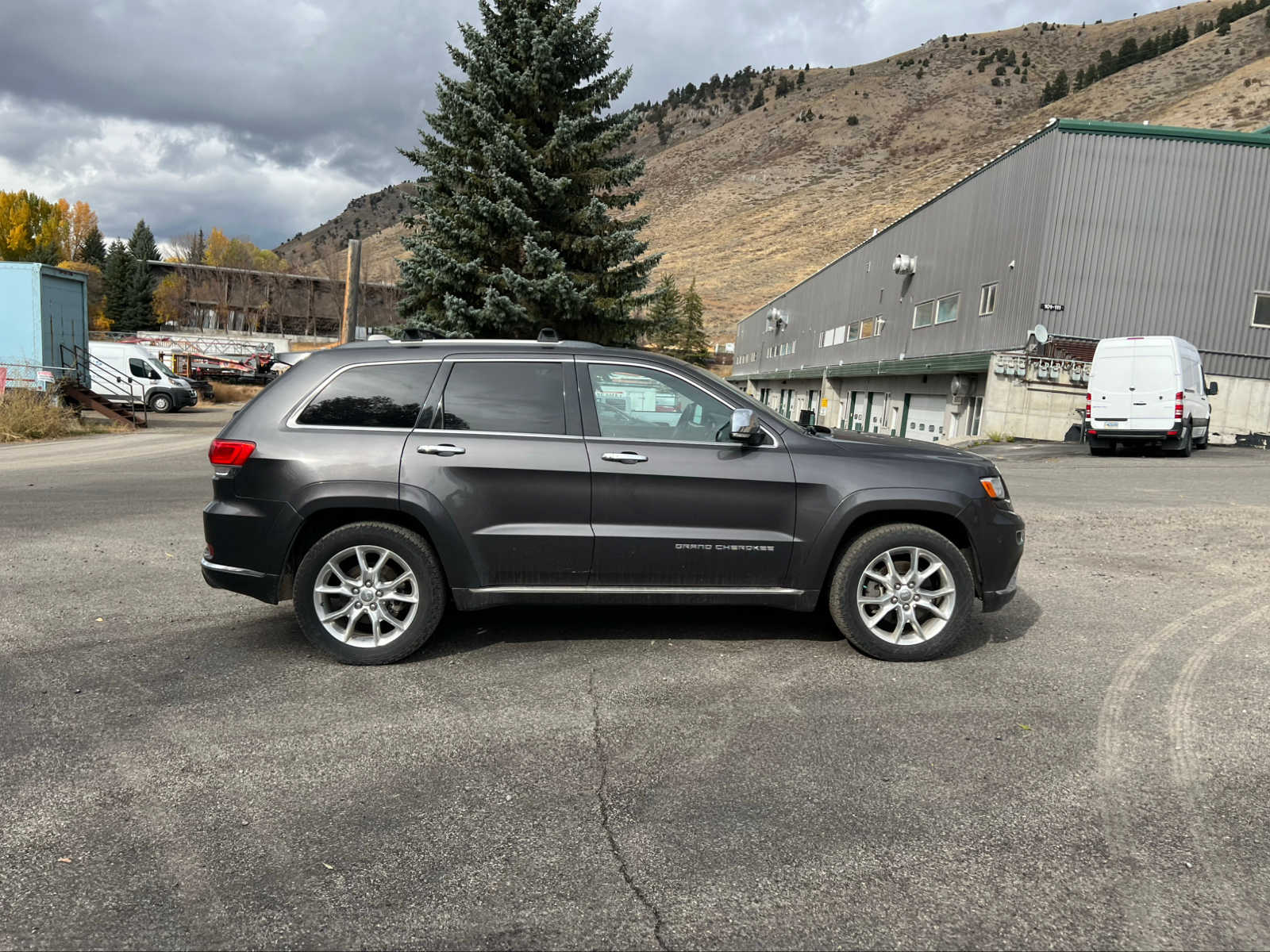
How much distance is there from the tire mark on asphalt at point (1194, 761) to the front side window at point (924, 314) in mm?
27940

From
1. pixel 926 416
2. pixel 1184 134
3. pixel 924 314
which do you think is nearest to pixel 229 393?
pixel 924 314

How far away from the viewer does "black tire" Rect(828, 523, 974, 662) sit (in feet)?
15.9

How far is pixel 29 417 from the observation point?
68.3ft

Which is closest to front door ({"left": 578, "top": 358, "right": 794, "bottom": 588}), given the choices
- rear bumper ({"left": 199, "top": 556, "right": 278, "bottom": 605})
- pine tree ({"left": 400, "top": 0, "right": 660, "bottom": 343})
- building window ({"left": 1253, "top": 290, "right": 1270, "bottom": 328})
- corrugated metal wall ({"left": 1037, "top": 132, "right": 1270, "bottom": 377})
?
rear bumper ({"left": 199, "top": 556, "right": 278, "bottom": 605})

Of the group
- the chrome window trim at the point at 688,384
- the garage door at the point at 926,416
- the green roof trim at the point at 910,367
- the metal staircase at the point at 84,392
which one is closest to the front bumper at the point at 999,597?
the chrome window trim at the point at 688,384

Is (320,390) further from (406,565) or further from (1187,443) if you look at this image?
(1187,443)

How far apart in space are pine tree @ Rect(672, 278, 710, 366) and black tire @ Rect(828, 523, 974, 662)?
7707cm

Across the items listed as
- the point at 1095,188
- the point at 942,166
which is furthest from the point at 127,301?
the point at 942,166

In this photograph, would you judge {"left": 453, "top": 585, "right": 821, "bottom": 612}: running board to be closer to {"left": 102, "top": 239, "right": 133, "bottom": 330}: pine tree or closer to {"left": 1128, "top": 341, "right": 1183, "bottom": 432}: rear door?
{"left": 1128, "top": 341, "right": 1183, "bottom": 432}: rear door

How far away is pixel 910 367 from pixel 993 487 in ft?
88.8

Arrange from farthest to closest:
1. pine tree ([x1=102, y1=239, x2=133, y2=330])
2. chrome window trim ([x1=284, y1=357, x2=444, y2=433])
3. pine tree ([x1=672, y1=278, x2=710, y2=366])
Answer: pine tree ([x1=102, y1=239, x2=133, y2=330])
pine tree ([x1=672, y1=278, x2=710, y2=366])
chrome window trim ([x1=284, y1=357, x2=444, y2=433])

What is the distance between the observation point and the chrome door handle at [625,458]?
4.75 meters

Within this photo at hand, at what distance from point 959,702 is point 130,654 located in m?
4.50

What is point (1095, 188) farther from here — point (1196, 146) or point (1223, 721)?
point (1223, 721)
